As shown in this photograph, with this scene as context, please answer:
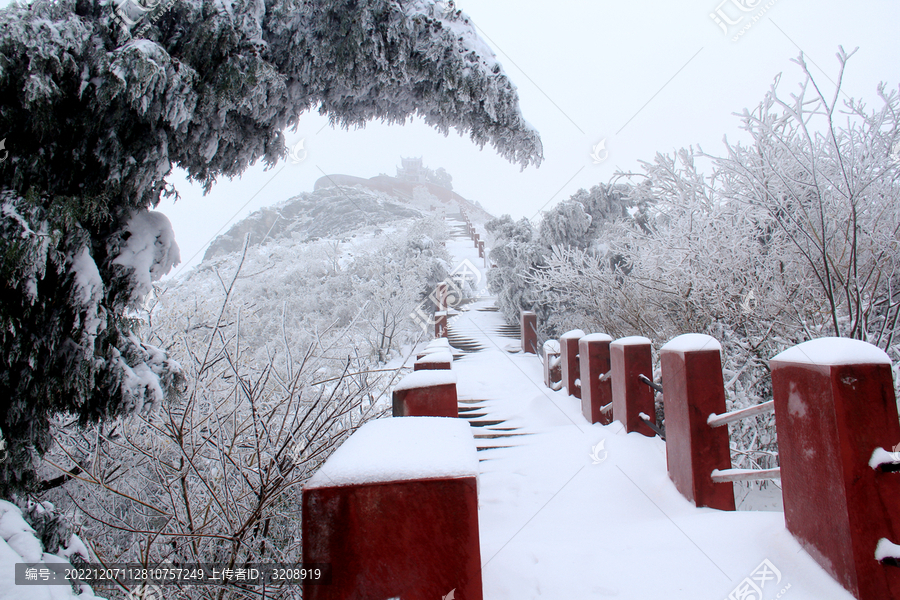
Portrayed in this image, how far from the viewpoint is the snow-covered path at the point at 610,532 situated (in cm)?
189

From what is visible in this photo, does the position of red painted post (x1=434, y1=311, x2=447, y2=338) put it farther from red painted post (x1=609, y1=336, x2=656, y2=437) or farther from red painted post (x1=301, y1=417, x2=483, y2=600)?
red painted post (x1=301, y1=417, x2=483, y2=600)

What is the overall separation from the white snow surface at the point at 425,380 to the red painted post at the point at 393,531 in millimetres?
2331

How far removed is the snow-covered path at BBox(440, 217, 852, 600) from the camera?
6.21 feet

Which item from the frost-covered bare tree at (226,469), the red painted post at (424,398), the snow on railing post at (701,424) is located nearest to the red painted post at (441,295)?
the red painted post at (424,398)

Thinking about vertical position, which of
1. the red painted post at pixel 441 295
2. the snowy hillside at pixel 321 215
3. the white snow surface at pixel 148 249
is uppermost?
the snowy hillside at pixel 321 215

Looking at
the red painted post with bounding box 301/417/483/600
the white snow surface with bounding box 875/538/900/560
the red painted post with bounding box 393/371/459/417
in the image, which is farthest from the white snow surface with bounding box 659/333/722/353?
the red painted post with bounding box 301/417/483/600

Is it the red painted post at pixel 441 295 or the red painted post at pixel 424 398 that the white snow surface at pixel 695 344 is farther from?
the red painted post at pixel 441 295

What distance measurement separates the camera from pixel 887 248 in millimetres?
3727

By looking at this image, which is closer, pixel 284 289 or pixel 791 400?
pixel 791 400

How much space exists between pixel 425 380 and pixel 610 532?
1.73 metres

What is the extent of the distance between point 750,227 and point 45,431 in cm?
620

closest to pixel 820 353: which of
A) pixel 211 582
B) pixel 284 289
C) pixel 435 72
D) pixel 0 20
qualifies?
pixel 435 72

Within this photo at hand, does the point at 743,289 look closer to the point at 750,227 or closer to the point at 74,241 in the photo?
the point at 750,227

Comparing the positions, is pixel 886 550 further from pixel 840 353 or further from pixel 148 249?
pixel 148 249
